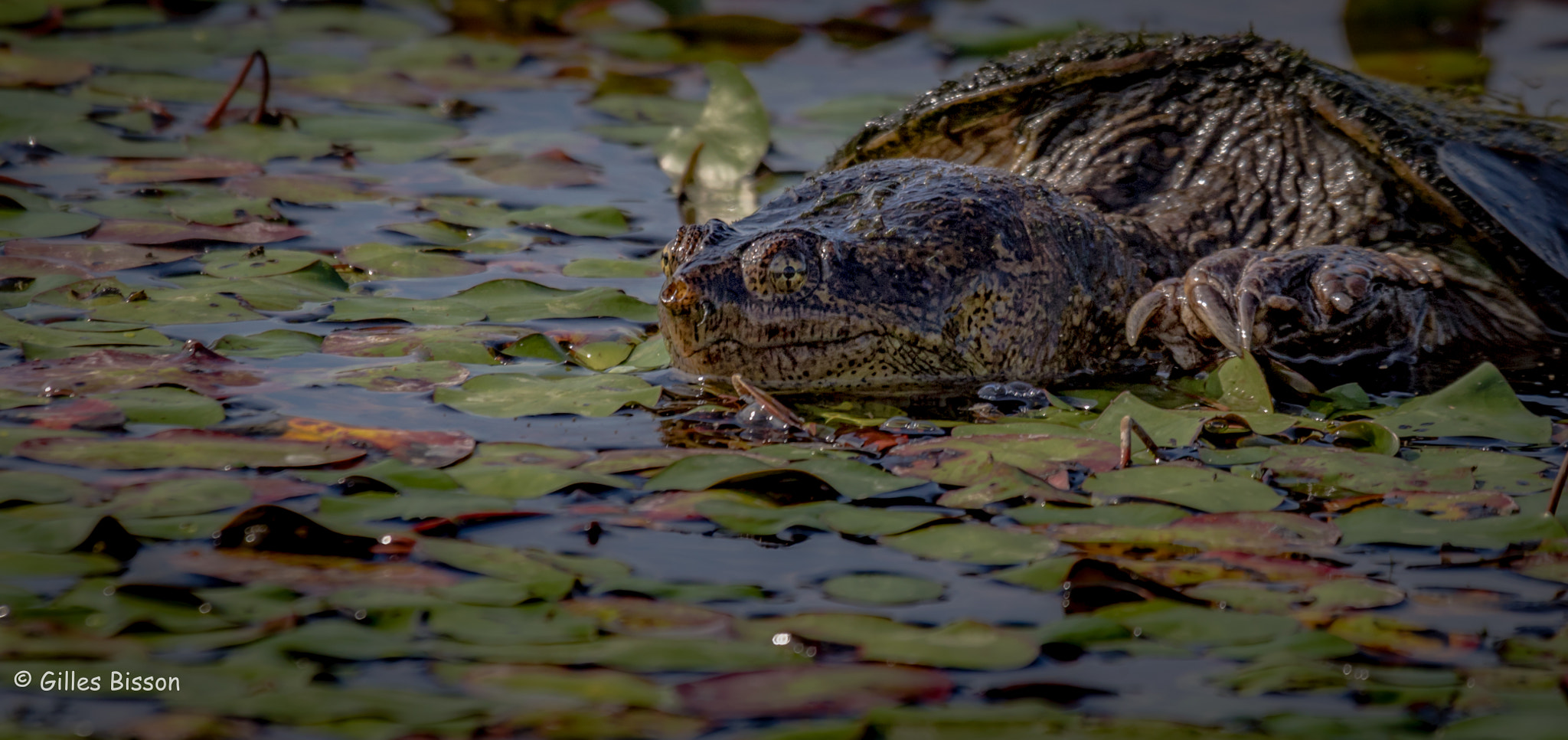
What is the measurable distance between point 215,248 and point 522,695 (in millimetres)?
2528

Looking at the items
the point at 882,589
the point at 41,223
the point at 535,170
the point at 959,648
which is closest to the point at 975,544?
the point at 882,589

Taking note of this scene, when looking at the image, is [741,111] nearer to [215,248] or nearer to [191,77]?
[215,248]

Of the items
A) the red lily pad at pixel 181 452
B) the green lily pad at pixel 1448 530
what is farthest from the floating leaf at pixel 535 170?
the green lily pad at pixel 1448 530

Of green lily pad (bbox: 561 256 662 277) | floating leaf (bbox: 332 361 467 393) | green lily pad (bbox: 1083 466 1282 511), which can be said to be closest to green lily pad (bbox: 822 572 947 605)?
green lily pad (bbox: 1083 466 1282 511)

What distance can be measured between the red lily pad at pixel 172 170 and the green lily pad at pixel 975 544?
3.09 meters

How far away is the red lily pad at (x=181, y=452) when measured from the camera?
7.13ft

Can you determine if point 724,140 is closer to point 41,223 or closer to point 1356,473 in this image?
point 41,223

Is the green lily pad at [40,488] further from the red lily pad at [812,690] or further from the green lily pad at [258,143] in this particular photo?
the green lily pad at [258,143]

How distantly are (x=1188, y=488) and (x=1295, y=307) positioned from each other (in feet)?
3.32

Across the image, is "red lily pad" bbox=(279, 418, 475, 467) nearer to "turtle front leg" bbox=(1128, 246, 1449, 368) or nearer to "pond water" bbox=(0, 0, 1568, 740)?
"pond water" bbox=(0, 0, 1568, 740)

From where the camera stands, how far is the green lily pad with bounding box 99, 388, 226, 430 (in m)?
2.37

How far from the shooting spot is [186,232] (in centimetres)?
365

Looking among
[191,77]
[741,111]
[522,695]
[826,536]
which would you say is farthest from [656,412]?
[191,77]

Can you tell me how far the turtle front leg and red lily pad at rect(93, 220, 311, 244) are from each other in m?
2.37
